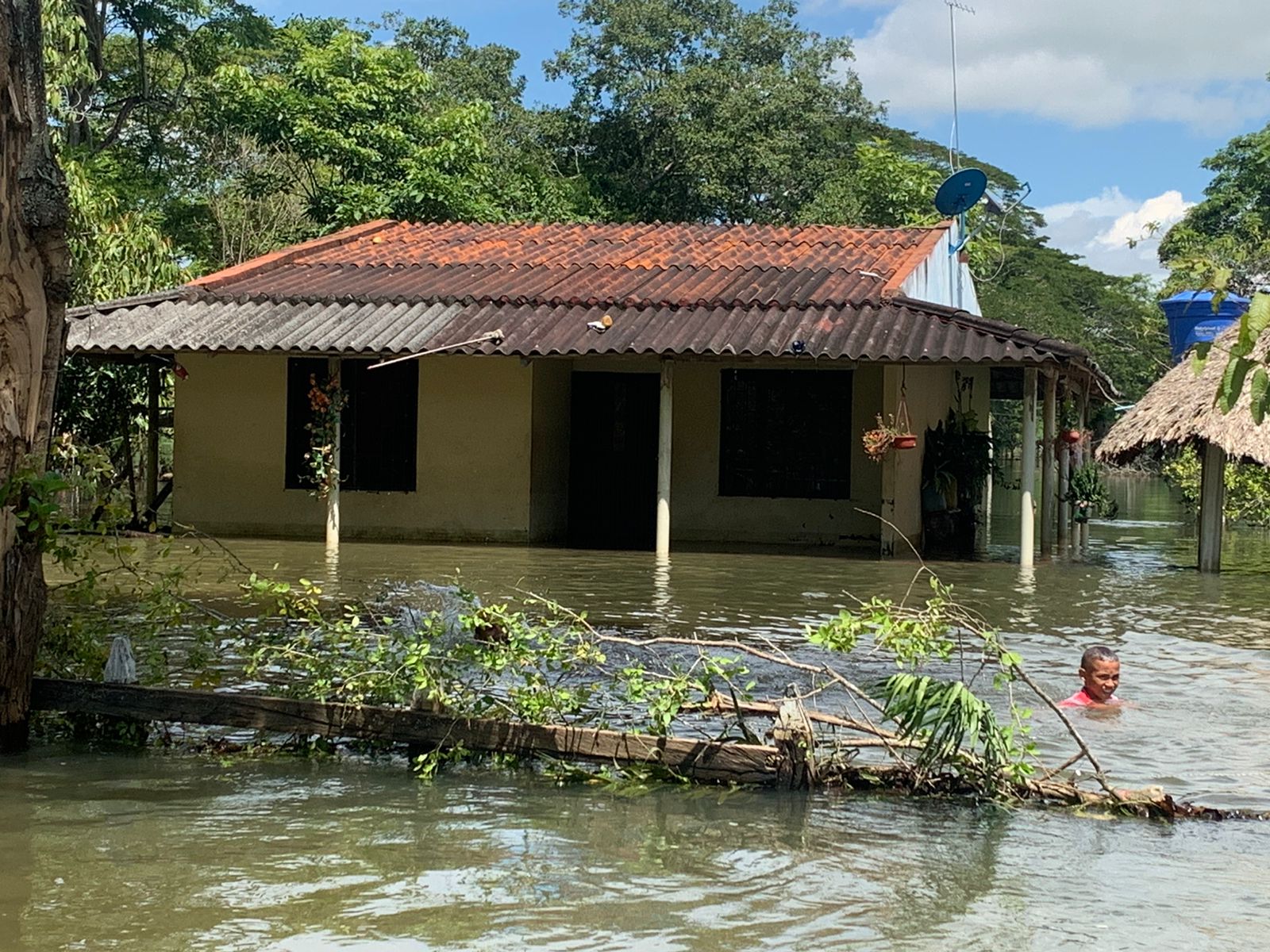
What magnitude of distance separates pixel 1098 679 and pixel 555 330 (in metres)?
9.36

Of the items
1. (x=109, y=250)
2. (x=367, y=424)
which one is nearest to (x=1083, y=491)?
(x=367, y=424)

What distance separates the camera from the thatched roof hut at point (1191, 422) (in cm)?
1495

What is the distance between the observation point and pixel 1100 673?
8234 mm

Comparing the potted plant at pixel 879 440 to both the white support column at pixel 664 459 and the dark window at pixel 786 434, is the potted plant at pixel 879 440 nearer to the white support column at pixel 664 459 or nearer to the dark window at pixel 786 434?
the dark window at pixel 786 434

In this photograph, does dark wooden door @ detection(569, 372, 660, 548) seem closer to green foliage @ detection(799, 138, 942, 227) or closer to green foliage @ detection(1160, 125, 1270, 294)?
green foliage @ detection(799, 138, 942, 227)

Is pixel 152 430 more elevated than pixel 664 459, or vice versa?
pixel 152 430

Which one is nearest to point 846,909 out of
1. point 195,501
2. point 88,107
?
point 195,501

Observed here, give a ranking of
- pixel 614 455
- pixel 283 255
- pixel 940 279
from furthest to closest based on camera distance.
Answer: pixel 940 279 → pixel 283 255 → pixel 614 455

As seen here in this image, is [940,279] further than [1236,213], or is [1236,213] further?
[1236,213]

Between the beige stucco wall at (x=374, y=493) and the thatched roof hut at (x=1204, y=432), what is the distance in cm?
689

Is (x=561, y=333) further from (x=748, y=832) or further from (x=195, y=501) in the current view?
(x=748, y=832)

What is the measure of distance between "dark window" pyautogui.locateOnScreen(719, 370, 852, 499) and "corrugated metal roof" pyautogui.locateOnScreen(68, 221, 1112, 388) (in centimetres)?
128

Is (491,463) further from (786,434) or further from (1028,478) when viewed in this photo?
(1028,478)

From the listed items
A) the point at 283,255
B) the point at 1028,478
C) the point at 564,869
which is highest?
the point at 283,255
